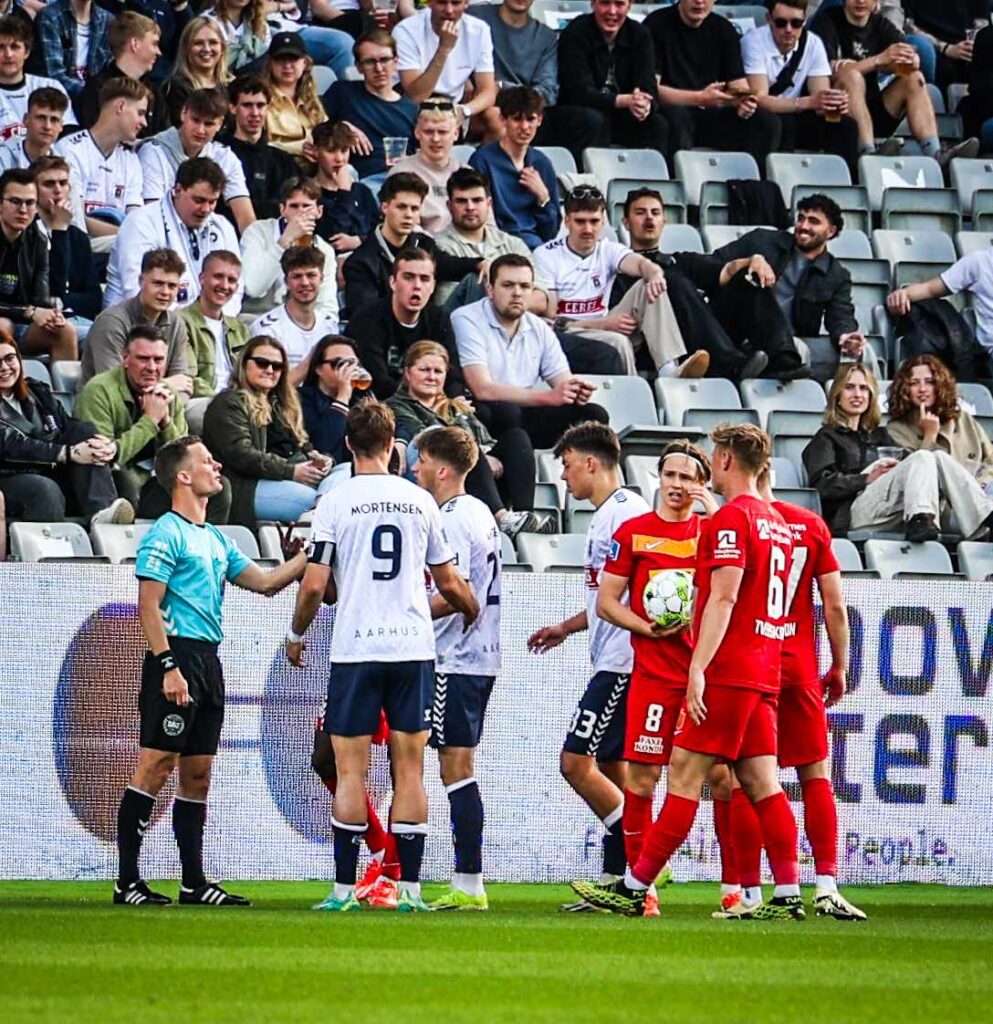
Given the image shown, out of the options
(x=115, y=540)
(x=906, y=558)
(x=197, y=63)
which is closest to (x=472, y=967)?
(x=115, y=540)

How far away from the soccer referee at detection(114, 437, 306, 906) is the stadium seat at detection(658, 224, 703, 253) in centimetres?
733

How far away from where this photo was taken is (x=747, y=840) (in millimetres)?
9492

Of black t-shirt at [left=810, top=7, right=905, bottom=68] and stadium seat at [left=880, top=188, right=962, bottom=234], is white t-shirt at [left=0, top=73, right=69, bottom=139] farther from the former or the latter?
black t-shirt at [left=810, top=7, right=905, bottom=68]

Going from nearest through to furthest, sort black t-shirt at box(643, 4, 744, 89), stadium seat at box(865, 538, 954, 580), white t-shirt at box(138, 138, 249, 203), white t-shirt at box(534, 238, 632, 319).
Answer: stadium seat at box(865, 538, 954, 580) → white t-shirt at box(138, 138, 249, 203) → white t-shirt at box(534, 238, 632, 319) → black t-shirt at box(643, 4, 744, 89)

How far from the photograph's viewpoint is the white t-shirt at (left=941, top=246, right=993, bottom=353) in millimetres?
16531

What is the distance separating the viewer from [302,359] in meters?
14.2

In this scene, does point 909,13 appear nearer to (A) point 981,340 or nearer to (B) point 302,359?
(A) point 981,340

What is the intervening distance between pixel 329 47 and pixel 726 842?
30.9 feet

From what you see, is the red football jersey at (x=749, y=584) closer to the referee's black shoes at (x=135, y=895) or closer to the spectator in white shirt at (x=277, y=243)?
the referee's black shoes at (x=135, y=895)

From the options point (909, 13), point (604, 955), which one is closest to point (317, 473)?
point (604, 955)

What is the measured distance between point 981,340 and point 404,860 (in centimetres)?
865

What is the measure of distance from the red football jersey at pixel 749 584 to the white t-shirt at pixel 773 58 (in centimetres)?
978

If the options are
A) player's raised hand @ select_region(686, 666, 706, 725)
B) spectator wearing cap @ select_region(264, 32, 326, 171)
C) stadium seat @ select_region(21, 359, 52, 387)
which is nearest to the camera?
player's raised hand @ select_region(686, 666, 706, 725)

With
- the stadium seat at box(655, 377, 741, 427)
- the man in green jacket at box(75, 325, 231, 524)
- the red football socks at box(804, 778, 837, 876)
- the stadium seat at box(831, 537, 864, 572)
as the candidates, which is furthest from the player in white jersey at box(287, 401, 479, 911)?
the stadium seat at box(655, 377, 741, 427)
